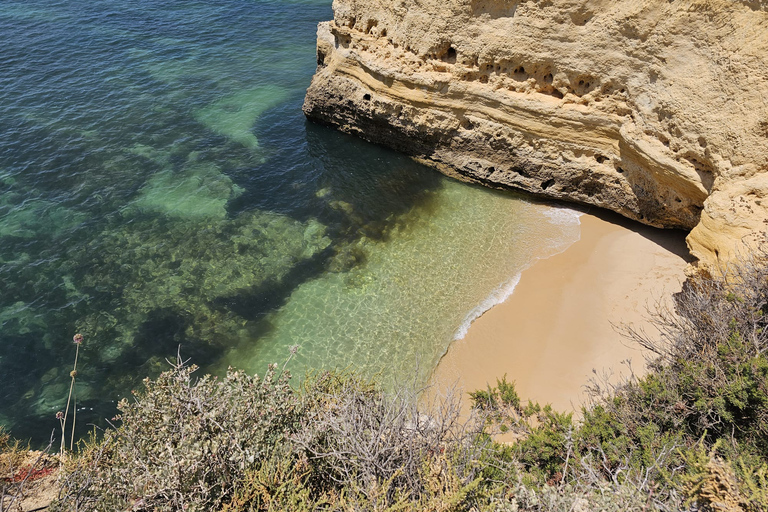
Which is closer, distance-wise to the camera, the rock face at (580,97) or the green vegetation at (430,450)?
the green vegetation at (430,450)

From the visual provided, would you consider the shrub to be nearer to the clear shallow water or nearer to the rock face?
the clear shallow water

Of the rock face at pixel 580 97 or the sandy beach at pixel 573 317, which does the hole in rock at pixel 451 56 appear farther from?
the sandy beach at pixel 573 317

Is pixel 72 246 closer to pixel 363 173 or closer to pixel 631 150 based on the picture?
pixel 363 173

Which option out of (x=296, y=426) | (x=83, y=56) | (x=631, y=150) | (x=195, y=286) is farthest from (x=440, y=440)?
(x=83, y=56)

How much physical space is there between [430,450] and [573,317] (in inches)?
289

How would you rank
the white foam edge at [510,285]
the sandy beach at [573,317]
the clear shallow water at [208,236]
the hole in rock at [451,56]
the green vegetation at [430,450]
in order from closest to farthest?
the green vegetation at [430,450], the sandy beach at [573,317], the clear shallow water at [208,236], the white foam edge at [510,285], the hole in rock at [451,56]

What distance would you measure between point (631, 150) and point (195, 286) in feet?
44.7

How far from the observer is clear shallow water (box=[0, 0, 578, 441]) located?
13.0 meters

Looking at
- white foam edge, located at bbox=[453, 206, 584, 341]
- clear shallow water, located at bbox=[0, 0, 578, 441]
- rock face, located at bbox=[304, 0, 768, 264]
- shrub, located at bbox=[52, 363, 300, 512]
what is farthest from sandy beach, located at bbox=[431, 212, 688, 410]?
shrub, located at bbox=[52, 363, 300, 512]

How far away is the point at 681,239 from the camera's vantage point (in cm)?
1509

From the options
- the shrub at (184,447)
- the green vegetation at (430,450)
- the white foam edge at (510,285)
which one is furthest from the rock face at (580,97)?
the shrub at (184,447)

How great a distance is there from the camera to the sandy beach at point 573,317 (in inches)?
475

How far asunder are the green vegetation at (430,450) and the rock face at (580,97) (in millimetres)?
4550

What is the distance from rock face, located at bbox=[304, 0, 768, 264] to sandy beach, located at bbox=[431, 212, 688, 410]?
1.47 m
